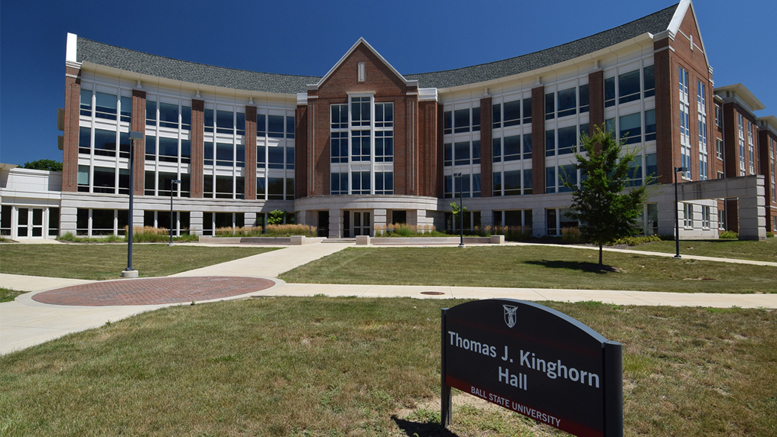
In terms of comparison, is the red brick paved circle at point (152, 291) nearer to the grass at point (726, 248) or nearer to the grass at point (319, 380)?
the grass at point (319, 380)

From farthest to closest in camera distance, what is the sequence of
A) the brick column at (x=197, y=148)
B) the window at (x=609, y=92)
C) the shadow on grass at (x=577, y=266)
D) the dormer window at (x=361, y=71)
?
the brick column at (x=197, y=148) → the dormer window at (x=361, y=71) → the window at (x=609, y=92) → the shadow on grass at (x=577, y=266)

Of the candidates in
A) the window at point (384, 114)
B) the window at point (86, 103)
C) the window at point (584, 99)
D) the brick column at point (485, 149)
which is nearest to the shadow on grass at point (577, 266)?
the brick column at point (485, 149)

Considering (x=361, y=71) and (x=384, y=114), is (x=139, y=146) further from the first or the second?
(x=384, y=114)

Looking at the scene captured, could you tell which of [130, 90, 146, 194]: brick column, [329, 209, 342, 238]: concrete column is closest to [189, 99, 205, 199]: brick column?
[130, 90, 146, 194]: brick column

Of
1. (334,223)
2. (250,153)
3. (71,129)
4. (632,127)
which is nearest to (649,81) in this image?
(632,127)

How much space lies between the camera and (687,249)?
2544 cm

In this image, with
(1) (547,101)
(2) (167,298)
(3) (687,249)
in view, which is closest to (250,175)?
(1) (547,101)

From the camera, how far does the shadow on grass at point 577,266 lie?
1900 centimetres

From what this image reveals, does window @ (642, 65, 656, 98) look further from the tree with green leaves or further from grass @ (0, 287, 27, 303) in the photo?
the tree with green leaves

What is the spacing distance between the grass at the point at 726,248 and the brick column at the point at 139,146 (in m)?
40.5

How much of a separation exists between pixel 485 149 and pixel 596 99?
1036 centimetres

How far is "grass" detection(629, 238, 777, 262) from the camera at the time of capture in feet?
72.5

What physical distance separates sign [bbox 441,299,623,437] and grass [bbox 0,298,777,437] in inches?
32.5

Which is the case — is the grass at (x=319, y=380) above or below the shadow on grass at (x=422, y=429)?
above
